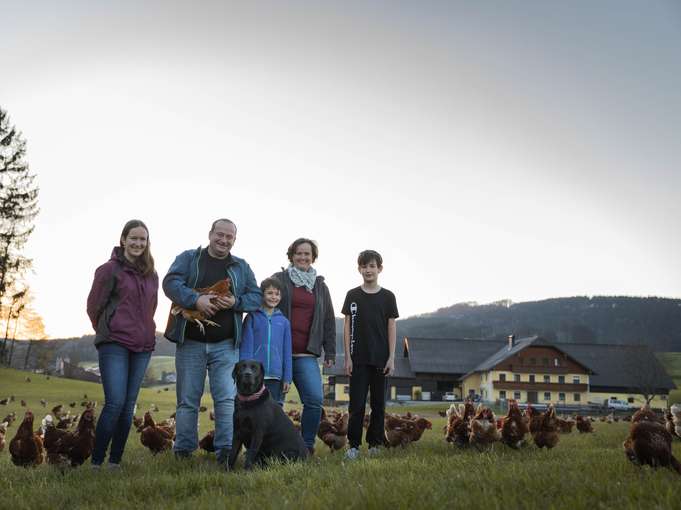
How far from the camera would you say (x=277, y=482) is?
4.84 m

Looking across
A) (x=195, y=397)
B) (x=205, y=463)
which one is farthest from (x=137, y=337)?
(x=205, y=463)

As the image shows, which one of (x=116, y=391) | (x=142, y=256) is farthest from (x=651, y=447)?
(x=142, y=256)

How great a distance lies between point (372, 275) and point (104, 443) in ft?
13.1

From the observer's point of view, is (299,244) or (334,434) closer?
(299,244)

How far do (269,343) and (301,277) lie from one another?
3.76 ft

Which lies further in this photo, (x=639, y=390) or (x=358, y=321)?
(x=639, y=390)

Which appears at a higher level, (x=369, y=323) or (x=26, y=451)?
(x=369, y=323)

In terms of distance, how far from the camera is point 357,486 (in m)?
4.36

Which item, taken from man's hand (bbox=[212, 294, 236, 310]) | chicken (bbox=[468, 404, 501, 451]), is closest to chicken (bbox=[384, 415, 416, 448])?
chicken (bbox=[468, 404, 501, 451])

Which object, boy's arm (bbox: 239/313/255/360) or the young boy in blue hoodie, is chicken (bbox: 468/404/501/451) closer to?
the young boy in blue hoodie

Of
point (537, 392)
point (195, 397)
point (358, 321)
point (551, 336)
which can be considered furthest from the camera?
point (551, 336)

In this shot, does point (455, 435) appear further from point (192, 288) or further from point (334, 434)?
point (192, 288)

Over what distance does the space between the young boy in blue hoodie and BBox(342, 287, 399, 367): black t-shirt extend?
102 centimetres

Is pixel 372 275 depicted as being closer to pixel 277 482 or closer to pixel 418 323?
pixel 277 482
